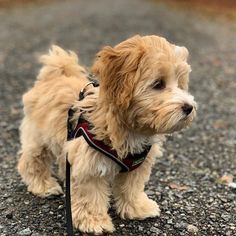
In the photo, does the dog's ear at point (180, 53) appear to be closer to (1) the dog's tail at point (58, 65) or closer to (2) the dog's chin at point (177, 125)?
(2) the dog's chin at point (177, 125)

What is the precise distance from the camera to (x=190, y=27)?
1952 cm

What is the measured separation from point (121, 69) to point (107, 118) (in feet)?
1.59

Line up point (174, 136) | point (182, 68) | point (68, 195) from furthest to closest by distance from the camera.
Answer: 1. point (174, 136)
2. point (68, 195)
3. point (182, 68)

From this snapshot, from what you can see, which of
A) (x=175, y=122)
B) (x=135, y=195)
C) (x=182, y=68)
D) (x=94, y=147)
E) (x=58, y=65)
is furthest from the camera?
(x=58, y=65)

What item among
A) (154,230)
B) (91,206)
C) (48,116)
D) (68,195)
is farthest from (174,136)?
(68,195)

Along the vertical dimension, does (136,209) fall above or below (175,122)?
below

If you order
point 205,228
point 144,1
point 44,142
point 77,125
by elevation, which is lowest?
point 144,1

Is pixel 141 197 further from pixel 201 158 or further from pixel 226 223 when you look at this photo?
pixel 201 158

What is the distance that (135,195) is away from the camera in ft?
16.6

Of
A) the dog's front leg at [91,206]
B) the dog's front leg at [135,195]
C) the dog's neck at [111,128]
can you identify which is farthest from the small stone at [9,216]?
the dog's neck at [111,128]

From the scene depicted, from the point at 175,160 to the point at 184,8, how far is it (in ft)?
65.9

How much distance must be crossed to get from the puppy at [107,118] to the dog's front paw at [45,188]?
1cm

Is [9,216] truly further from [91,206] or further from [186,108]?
[186,108]

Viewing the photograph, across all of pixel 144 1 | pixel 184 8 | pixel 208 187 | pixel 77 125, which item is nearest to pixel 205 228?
pixel 208 187
